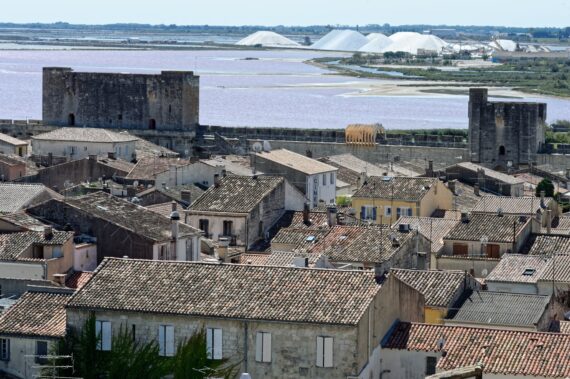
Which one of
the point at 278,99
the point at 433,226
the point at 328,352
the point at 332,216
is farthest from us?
the point at 278,99

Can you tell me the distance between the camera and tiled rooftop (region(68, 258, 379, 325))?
19.9 metres

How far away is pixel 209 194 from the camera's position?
107 ft

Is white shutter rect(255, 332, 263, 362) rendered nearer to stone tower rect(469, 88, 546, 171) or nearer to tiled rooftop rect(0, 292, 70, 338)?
tiled rooftop rect(0, 292, 70, 338)

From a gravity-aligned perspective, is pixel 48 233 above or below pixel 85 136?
above

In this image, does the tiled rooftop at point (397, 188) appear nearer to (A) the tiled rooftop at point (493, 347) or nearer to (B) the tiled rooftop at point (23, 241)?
(B) the tiled rooftop at point (23, 241)

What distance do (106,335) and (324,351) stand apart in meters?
2.46

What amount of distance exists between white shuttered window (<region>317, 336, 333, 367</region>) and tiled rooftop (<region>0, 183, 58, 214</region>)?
12.3 m

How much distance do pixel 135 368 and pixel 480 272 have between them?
11.7m

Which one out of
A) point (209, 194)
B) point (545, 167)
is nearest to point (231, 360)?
point (209, 194)

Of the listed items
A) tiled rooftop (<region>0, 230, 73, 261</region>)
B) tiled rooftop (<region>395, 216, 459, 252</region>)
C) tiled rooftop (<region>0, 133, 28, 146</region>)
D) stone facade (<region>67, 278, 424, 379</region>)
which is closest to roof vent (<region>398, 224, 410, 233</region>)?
tiled rooftop (<region>395, 216, 459, 252</region>)

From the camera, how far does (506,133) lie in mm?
59812

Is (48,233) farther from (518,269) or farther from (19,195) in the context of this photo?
(19,195)

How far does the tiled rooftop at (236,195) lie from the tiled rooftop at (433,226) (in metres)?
2.35

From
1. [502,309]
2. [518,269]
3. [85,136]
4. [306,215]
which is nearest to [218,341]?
[502,309]
